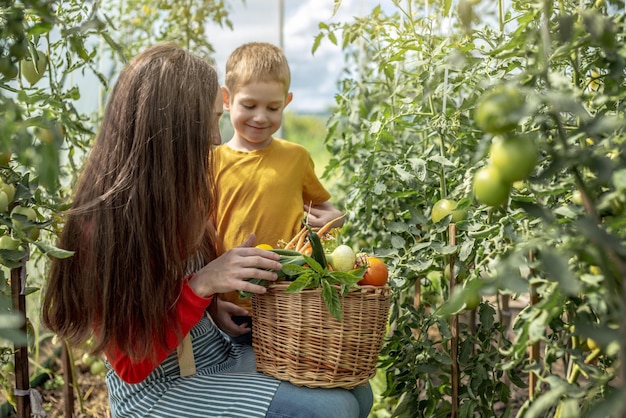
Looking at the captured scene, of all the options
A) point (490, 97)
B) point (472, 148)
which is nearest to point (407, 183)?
point (472, 148)

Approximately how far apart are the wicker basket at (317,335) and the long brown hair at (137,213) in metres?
0.20

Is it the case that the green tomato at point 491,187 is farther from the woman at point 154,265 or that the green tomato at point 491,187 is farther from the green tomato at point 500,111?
the woman at point 154,265

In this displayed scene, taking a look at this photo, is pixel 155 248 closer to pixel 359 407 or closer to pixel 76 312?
pixel 76 312

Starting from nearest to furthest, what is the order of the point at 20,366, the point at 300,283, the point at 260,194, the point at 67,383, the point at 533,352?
the point at 300,283 → the point at 20,366 → the point at 533,352 → the point at 260,194 → the point at 67,383

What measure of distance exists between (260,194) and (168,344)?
580 millimetres

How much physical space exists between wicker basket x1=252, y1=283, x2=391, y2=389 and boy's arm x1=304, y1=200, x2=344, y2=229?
1.39 ft

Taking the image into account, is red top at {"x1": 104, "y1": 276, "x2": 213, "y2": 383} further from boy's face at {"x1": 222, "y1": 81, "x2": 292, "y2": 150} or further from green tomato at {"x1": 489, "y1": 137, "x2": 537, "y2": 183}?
green tomato at {"x1": 489, "y1": 137, "x2": 537, "y2": 183}

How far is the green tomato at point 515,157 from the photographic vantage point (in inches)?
29.5

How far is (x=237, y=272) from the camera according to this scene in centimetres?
133

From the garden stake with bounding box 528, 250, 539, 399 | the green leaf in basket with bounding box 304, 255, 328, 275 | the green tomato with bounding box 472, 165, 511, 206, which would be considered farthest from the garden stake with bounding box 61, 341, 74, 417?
the green tomato with bounding box 472, 165, 511, 206

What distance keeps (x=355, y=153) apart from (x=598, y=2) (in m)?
1.09

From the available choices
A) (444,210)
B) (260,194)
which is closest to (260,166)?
(260,194)

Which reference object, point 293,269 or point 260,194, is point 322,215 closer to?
point 260,194

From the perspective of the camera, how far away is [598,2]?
1.15 metres
